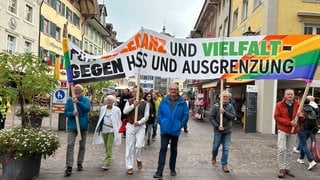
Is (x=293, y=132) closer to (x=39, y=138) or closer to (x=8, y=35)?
Result: (x=39, y=138)

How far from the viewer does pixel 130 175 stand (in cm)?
822

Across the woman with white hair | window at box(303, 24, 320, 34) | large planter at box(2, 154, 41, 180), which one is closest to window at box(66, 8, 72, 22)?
window at box(303, 24, 320, 34)

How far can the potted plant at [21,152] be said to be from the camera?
7312 mm

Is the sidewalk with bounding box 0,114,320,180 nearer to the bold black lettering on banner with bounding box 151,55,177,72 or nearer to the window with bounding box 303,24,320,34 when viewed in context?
the bold black lettering on banner with bounding box 151,55,177,72

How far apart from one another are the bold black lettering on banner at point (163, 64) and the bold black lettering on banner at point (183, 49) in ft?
0.68

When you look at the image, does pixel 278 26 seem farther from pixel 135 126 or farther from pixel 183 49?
pixel 135 126

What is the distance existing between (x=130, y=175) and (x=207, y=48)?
3.14 metres

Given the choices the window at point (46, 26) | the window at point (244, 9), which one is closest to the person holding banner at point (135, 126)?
the window at point (244, 9)

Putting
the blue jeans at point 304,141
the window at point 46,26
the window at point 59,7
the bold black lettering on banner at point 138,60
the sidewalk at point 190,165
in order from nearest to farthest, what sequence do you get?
the sidewalk at point 190,165, the bold black lettering on banner at point 138,60, the blue jeans at point 304,141, the window at point 46,26, the window at point 59,7

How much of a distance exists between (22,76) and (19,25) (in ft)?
80.1

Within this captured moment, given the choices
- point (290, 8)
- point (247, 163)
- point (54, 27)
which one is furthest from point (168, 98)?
point (54, 27)

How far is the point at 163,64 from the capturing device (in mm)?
8867

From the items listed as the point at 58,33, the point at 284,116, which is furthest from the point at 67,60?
the point at 58,33

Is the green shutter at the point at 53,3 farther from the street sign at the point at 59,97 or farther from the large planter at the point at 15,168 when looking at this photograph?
the large planter at the point at 15,168
